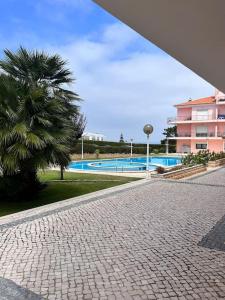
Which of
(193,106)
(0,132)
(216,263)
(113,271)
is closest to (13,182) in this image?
(0,132)

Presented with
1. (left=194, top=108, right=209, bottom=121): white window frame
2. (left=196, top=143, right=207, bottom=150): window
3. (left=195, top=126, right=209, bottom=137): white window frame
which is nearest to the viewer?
(left=194, top=108, right=209, bottom=121): white window frame

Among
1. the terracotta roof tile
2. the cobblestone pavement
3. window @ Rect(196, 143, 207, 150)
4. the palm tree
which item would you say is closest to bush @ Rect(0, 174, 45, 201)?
the palm tree

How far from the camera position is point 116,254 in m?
5.27

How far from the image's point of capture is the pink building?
150 feet

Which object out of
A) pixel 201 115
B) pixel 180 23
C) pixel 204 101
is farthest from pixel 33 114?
pixel 204 101

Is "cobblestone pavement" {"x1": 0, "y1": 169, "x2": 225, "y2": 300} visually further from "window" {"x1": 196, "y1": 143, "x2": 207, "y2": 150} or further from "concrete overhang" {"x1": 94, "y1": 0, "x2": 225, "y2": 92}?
"window" {"x1": 196, "y1": 143, "x2": 207, "y2": 150}

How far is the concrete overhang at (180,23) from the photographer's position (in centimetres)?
→ 337

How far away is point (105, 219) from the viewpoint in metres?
7.61

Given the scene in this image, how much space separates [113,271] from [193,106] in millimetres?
46051

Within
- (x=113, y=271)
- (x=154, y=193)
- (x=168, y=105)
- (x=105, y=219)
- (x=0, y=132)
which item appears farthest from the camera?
(x=168, y=105)

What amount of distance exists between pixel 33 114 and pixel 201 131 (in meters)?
41.4

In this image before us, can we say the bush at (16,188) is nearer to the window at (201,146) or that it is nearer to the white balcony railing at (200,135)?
the white balcony railing at (200,135)

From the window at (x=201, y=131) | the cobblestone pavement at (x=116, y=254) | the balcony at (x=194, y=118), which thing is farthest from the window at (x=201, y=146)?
the cobblestone pavement at (x=116, y=254)

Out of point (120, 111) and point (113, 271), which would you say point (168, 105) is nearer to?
point (120, 111)
